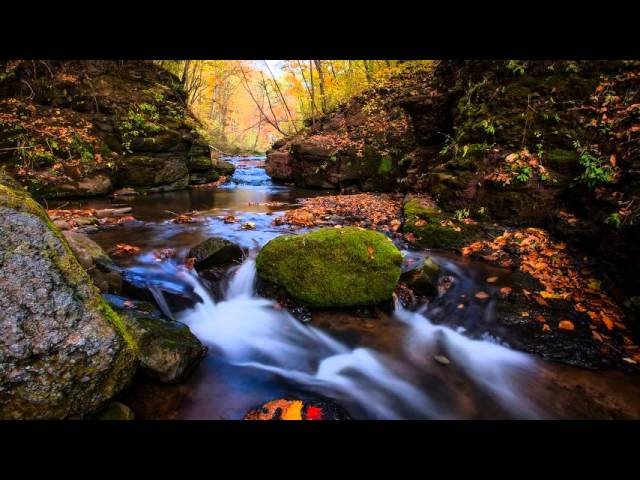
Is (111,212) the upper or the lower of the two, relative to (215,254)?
lower

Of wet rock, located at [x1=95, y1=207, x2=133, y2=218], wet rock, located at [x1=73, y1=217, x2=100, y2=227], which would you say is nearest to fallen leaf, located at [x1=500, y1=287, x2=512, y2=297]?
wet rock, located at [x1=73, y1=217, x2=100, y2=227]

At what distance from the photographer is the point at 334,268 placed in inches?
177

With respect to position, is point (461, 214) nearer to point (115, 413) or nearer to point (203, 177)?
point (115, 413)

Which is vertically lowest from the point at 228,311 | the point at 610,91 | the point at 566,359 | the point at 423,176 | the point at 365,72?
the point at 228,311

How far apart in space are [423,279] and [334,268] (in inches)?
57.2

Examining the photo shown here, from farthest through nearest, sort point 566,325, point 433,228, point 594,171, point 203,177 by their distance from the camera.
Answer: point 203,177 → point 433,228 → point 594,171 → point 566,325

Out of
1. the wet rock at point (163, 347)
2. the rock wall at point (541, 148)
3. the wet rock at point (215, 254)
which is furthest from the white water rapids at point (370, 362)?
the rock wall at point (541, 148)

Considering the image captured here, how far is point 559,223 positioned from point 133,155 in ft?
42.9

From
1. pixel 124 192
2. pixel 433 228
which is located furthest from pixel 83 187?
pixel 433 228

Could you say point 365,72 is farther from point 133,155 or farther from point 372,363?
point 372,363

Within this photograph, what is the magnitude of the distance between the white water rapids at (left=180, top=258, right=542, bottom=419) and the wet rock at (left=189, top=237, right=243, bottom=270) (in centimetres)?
96

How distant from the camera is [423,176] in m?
9.45

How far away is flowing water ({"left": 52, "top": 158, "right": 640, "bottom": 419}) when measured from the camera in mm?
3035
